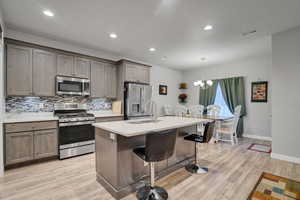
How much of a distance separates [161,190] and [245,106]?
4.69m

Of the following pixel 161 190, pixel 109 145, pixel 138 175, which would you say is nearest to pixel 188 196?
pixel 161 190

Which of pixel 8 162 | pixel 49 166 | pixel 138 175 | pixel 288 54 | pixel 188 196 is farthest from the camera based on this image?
pixel 288 54

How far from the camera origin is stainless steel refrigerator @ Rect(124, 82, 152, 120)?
427cm

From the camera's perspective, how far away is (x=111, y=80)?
4375mm

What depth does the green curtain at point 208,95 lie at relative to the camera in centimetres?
587

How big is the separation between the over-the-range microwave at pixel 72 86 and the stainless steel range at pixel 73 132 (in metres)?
0.33

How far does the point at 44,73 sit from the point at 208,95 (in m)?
5.74

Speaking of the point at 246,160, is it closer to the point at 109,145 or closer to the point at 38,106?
the point at 109,145

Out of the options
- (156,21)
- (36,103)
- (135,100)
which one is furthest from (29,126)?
(156,21)

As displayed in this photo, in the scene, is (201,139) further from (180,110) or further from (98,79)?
(180,110)

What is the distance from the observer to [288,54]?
10.0 ft

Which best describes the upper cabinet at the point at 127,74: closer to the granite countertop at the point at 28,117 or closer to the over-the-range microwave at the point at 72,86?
the over-the-range microwave at the point at 72,86

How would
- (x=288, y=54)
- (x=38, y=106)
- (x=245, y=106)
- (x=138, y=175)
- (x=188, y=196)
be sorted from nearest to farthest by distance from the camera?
(x=188, y=196) < (x=138, y=175) < (x=288, y=54) < (x=38, y=106) < (x=245, y=106)

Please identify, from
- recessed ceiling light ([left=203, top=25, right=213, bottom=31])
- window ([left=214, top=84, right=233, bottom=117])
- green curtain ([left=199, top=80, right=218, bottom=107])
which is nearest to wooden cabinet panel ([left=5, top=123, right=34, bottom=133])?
recessed ceiling light ([left=203, top=25, right=213, bottom=31])
